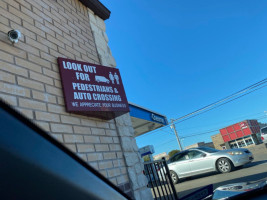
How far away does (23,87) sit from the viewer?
2236 mm

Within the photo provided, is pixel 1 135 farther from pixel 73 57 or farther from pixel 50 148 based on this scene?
pixel 73 57

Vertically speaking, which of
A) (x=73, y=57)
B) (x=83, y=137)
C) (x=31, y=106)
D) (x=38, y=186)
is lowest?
(x=38, y=186)

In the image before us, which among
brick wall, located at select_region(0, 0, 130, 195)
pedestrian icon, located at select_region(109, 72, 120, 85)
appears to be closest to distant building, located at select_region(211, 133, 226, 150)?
pedestrian icon, located at select_region(109, 72, 120, 85)

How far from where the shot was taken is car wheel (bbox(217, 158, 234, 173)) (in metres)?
9.01

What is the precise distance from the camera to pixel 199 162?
9.59m

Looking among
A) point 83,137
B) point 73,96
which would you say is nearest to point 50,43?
point 73,96

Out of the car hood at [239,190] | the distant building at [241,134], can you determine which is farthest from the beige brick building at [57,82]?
the distant building at [241,134]

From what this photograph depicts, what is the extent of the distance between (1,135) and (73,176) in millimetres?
220

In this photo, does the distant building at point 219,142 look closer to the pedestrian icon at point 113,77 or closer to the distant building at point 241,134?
the distant building at point 241,134

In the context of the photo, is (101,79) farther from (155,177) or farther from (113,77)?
(155,177)

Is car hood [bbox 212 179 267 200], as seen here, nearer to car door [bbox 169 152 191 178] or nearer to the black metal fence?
the black metal fence

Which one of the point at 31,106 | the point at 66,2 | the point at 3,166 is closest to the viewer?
the point at 3,166

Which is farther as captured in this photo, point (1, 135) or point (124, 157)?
point (124, 157)

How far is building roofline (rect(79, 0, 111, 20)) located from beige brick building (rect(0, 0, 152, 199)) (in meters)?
→ 0.35
